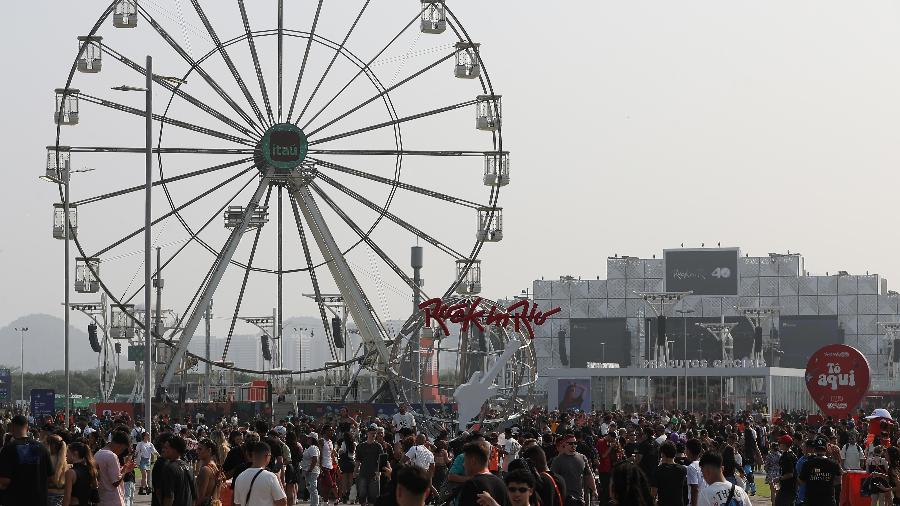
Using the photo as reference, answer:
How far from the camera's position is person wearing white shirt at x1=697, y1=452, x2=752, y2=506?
13.5 m

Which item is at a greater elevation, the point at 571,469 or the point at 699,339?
the point at 699,339

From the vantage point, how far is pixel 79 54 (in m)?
49.5

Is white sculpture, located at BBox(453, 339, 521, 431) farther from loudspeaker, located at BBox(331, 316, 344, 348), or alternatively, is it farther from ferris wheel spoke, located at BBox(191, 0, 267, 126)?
loudspeaker, located at BBox(331, 316, 344, 348)

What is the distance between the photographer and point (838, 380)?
1594 inches

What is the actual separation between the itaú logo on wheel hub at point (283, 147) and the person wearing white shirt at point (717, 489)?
130 feet

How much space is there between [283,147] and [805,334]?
111 metres

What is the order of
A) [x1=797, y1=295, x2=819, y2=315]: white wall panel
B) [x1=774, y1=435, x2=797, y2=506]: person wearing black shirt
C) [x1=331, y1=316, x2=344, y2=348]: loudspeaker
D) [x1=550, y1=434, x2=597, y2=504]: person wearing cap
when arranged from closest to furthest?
[x1=550, y1=434, x2=597, y2=504]: person wearing cap, [x1=774, y1=435, x2=797, y2=506]: person wearing black shirt, [x1=331, y1=316, x2=344, y2=348]: loudspeaker, [x1=797, y1=295, x2=819, y2=315]: white wall panel

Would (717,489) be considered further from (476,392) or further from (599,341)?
(599,341)

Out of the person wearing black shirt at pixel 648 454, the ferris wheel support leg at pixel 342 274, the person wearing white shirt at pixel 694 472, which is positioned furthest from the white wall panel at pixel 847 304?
the person wearing white shirt at pixel 694 472

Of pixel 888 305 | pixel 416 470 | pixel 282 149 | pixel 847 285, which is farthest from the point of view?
pixel 888 305

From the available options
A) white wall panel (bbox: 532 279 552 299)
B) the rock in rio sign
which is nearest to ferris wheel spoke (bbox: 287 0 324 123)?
the rock in rio sign

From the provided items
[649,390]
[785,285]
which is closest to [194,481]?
[649,390]

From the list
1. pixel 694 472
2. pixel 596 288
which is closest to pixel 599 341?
pixel 596 288

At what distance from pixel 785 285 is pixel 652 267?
12.7 meters
